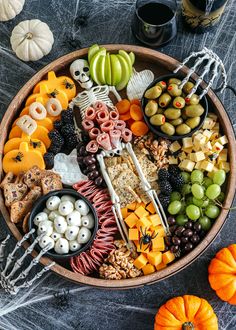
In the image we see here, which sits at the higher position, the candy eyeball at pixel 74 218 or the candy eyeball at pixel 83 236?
the candy eyeball at pixel 74 218

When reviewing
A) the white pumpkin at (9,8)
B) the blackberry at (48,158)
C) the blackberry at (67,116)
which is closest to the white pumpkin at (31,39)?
the white pumpkin at (9,8)

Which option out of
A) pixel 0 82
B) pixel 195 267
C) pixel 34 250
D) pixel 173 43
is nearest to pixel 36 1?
pixel 0 82

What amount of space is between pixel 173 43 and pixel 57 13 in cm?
40

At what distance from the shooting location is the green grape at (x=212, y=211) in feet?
6.12

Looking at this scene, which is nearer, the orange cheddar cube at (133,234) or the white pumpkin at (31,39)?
the orange cheddar cube at (133,234)

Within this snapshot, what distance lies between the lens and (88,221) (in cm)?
182

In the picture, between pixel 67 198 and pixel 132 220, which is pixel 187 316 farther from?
pixel 67 198

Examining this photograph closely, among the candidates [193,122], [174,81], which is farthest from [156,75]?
[193,122]

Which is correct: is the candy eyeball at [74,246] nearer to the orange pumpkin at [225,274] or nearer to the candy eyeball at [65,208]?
the candy eyeball at [65,208]

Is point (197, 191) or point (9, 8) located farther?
point (9, 8)

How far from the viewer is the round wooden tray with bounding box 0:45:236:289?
1.84 meters

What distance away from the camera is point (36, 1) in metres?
2.11

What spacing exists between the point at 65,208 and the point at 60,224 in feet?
0.16

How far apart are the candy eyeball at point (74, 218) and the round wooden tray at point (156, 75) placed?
141 mm
